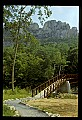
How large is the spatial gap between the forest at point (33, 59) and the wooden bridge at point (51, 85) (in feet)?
0.53

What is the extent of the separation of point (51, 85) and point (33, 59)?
4.98ft

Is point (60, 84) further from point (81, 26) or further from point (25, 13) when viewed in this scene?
point (81, 26)

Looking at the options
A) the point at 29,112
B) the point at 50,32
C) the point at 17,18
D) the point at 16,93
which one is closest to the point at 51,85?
the point at 16,93

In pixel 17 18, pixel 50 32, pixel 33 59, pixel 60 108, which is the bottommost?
pixel 60 108

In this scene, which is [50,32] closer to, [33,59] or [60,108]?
[33,59]

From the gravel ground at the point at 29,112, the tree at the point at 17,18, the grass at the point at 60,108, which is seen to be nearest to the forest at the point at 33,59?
the tree at the point at 17,18

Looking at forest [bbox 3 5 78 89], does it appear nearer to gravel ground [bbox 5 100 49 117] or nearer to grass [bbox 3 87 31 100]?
grass [bbox 3 87 31 100]

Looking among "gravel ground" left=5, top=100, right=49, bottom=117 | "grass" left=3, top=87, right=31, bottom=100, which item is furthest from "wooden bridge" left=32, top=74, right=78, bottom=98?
"gravel ground" left=5, top=100, right=49, bottom=117

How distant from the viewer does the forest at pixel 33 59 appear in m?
8.23

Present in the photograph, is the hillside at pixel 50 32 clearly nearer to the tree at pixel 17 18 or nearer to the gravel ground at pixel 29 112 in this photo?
the tree at pixel 17 18

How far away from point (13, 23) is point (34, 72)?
1.93 meters

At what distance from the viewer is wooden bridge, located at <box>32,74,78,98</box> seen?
29.5 ft

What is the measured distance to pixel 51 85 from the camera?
32.7ft
